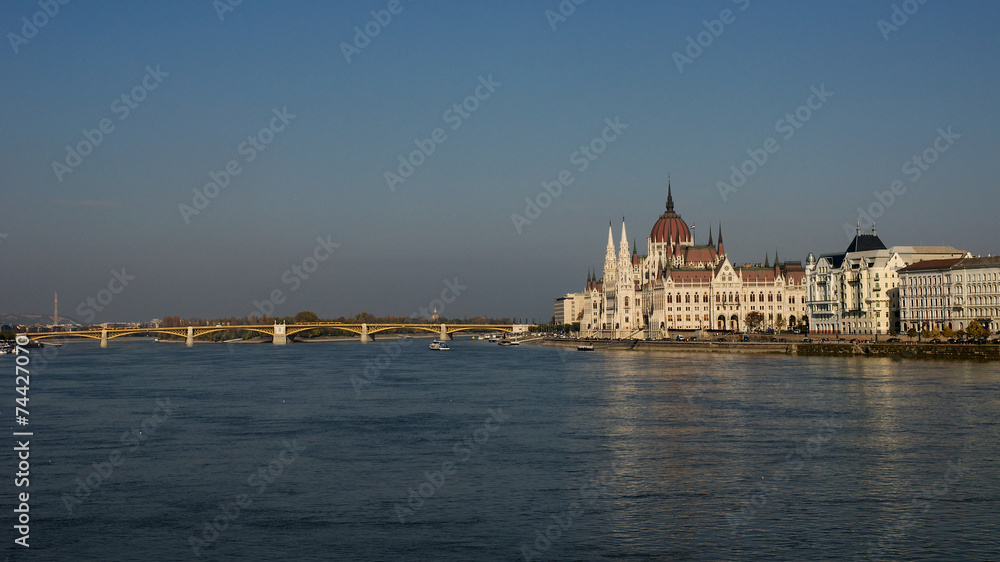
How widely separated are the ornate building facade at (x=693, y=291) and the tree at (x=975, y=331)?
168 feet

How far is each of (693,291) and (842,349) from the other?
2590 inches

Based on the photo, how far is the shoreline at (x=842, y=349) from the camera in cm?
8181

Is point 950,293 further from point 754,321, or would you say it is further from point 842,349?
point 754,321

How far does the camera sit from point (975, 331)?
296 feet

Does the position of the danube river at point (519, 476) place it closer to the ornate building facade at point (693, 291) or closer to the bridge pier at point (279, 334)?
the ornate building facade at point (693, 291)

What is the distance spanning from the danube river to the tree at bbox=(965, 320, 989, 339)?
39.0 m

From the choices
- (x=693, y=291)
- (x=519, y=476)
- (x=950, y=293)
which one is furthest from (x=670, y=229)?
(x=519, y=476)

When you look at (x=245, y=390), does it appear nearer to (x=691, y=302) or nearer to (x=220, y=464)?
(x=220, y=464)

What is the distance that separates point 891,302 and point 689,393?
6750 cm

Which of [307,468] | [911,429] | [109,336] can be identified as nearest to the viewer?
[307,468]

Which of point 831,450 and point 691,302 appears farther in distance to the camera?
point 691,302

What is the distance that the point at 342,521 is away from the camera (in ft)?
78.8

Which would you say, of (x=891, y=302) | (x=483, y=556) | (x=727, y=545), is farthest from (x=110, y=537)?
(x=891, y=302)

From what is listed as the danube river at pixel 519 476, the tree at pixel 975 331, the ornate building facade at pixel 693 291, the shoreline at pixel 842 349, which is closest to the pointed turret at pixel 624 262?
the ornate building facade at pixel 693 291
